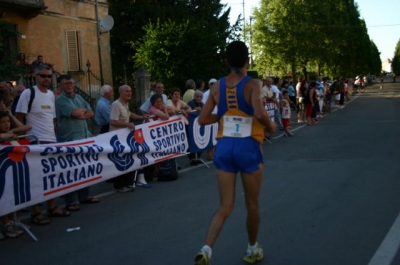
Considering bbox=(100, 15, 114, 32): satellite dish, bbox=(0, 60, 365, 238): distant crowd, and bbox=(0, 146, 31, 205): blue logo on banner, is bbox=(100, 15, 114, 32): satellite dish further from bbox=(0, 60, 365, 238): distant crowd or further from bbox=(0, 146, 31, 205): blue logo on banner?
bbox=(0, 146, 31, 205): blue logo on banner

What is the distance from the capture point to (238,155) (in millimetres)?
4188

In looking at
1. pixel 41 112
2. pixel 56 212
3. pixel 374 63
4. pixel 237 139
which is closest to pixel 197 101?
pixel 41 112

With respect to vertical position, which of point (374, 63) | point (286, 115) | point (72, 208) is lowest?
point (72, 208)

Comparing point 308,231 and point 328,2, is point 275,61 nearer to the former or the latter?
point 328,2

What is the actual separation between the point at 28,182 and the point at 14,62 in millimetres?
11604

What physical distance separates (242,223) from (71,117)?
10.2 feet

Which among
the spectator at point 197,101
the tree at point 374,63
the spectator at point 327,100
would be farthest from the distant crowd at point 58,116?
the tree at point 374,63

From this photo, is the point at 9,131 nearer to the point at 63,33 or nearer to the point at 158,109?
the point at 158,109

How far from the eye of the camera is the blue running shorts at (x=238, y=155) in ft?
13.8

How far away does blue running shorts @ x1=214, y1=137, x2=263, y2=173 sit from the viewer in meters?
4.20

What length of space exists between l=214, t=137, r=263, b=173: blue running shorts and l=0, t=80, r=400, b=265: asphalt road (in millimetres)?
1059

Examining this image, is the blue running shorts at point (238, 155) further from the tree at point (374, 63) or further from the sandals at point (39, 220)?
the tree at point (374, 63)

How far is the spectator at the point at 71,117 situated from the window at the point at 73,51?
580 inches

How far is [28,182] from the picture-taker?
615 cm
